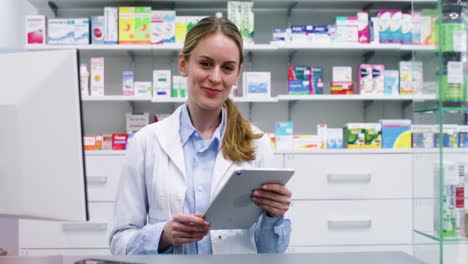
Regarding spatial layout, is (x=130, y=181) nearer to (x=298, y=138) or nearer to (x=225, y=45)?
(x=225, y=45)

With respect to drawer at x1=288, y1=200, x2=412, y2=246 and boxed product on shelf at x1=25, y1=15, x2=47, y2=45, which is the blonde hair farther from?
boxed product on shelf at x1=25, y1=15, x2=47, y2=45

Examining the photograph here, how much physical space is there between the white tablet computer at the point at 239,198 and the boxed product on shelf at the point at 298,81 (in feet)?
6.98

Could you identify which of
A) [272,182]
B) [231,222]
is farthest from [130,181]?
[272,182]

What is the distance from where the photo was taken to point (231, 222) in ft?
4.28

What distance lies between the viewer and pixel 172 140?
150 cm

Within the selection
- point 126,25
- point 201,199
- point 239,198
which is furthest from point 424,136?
point 126,25

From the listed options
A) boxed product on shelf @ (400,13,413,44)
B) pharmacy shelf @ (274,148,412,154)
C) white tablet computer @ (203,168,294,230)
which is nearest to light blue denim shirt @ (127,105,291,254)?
white tablet computer @ (203,168,294,230)

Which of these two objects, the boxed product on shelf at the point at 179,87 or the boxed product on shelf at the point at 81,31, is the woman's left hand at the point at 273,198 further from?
the boxed product on shelf at the point at 81,31

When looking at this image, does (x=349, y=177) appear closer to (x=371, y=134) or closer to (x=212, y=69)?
(x=371, y=134)

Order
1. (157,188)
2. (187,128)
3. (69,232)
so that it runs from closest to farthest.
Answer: (157,188) < (187,128) < (69,232)

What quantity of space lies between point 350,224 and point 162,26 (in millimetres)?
2048

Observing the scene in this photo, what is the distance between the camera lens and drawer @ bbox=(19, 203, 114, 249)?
9.70 feet

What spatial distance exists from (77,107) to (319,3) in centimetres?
310

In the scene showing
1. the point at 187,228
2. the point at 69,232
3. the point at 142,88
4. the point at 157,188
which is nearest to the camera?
the point at 187,228
